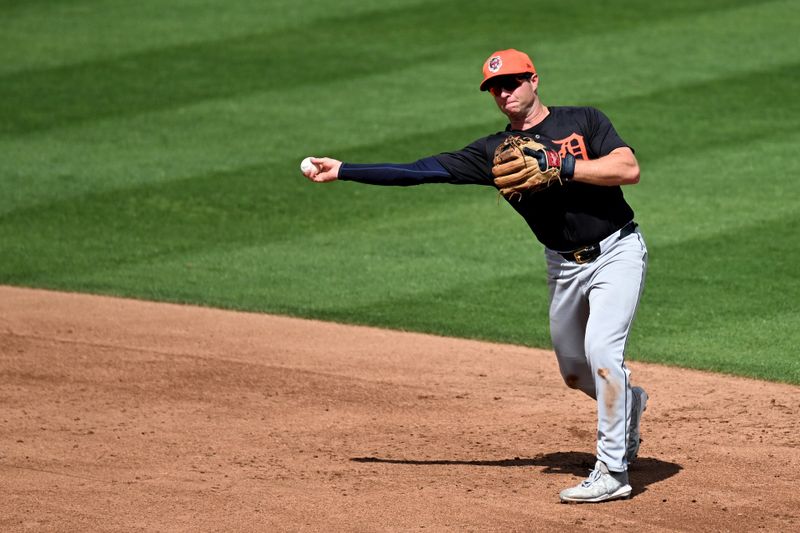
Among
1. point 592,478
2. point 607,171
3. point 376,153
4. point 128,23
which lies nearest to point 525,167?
point 607,171

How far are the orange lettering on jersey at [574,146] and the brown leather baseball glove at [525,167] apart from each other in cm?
22

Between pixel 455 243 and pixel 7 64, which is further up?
pixel 7 64

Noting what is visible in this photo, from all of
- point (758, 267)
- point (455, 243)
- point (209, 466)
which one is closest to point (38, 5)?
point (455, 243)

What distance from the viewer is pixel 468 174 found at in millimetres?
6332

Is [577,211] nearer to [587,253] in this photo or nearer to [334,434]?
[587,253]

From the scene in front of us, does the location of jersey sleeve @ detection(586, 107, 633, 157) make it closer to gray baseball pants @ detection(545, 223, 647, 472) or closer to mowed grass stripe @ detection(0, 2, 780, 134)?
gray baseball pants @ detection(545, 223, 647, 472)

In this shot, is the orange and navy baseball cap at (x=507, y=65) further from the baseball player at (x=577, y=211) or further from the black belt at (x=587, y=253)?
the black belt at (x=587, y=253)

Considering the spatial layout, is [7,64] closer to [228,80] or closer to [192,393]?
[228,80]

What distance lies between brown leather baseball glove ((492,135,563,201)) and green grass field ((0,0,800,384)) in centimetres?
287

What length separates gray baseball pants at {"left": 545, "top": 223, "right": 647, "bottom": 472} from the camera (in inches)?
239

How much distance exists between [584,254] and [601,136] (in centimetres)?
54

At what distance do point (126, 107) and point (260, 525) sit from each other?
31.5 ft

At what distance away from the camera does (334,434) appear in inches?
284

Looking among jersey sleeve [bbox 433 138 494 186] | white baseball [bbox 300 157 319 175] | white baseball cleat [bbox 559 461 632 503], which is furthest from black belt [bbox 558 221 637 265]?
white baseball [bbox 300 157 319 175]
